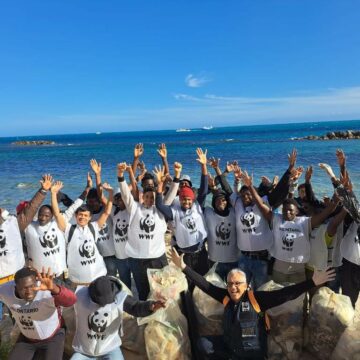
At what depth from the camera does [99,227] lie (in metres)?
4.57

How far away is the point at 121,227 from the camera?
467 cm

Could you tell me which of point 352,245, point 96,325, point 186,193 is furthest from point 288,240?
point 96,325

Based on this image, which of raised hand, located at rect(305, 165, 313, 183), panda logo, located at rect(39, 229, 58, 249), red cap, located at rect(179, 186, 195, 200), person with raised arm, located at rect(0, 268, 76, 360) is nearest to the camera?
person with raised arm, located at rect(0, 268, 76, 360)

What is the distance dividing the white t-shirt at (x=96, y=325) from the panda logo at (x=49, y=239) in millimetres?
1078

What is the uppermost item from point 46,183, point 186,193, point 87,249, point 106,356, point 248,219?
point 46,183

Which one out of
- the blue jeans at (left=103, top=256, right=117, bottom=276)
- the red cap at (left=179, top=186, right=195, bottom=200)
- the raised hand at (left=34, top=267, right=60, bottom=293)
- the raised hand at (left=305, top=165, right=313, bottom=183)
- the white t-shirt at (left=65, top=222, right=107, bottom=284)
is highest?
the raised hand at (left=305, top=165, right=313, bottom=183)

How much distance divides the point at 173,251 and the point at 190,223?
85 cm

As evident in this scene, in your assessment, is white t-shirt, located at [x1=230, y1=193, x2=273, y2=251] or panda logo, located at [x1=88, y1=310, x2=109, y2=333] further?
white t-shirt, located at [x1=230, y1=193, x2=273, y2=251]

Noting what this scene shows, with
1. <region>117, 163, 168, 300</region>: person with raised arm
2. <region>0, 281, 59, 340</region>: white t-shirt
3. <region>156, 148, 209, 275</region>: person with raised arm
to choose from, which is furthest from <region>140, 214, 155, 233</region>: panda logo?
<region>0, 281, 59, 340</region>: white t-shirt

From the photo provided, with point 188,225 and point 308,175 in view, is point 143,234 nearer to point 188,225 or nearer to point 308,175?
point 188,225

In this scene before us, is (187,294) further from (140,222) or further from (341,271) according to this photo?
(341,271)

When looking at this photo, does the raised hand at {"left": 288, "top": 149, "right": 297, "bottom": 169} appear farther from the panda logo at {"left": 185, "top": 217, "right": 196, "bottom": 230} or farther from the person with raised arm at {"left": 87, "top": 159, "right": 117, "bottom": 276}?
the person with raised arm at {"left": 87, "top": 159, "right": 117, "bottom": 276}

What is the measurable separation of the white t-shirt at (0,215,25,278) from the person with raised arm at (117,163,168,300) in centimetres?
124

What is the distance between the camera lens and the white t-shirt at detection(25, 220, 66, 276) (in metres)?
4.24
